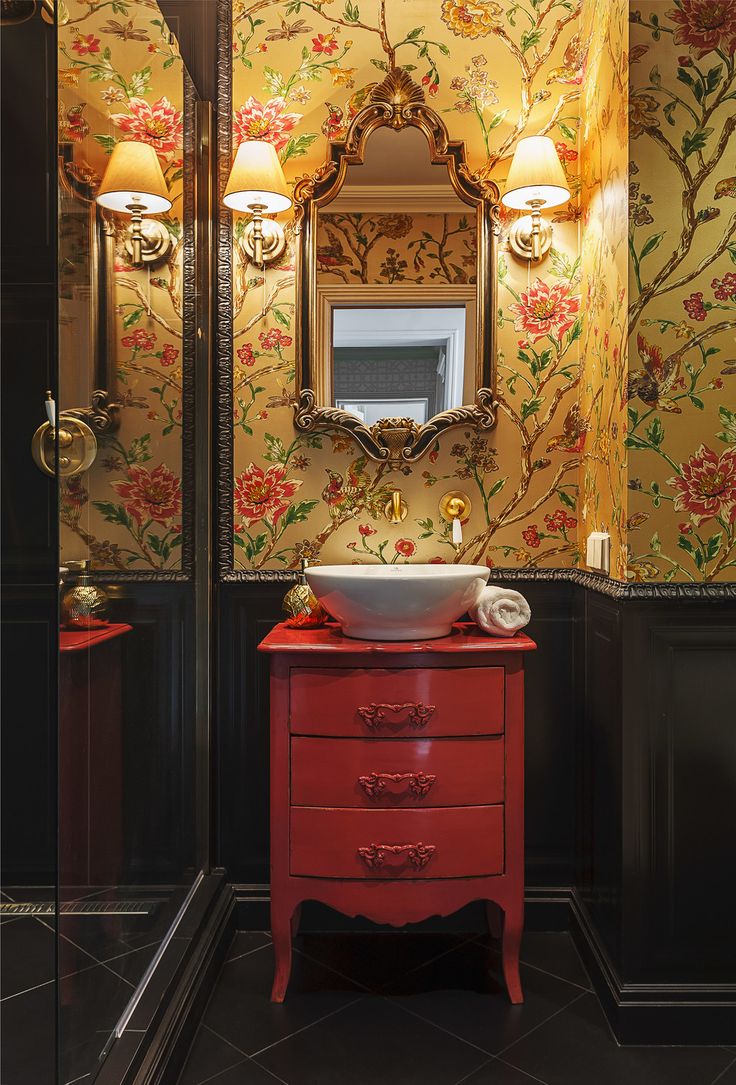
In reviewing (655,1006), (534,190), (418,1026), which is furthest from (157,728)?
(534,190)

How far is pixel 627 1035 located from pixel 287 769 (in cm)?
93

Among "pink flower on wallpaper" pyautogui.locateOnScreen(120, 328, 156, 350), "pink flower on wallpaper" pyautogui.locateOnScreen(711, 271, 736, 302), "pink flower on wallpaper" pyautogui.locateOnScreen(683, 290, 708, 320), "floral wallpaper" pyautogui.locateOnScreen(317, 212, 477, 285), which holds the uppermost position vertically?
"floral wallpaper" pyautogui.locateOnScreen(317, 212, 477, 285)

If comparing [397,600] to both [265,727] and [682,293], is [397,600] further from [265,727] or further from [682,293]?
[682,293]

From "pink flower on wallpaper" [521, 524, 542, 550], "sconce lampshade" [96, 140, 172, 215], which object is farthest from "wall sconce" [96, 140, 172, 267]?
"pink flower on wallpaper" [521, 524, 542, 550]

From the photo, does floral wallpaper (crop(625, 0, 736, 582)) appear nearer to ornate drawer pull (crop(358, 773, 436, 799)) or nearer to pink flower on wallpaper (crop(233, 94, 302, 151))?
ornate drawer pull (crop(358, 773, 436, 799))

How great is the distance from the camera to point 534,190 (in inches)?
82.0

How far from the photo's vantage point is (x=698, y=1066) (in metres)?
1.61

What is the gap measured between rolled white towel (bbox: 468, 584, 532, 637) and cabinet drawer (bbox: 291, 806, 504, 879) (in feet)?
1.34

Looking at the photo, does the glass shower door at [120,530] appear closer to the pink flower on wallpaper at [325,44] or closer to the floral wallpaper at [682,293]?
the pink flower on wallpaper at [325,44]

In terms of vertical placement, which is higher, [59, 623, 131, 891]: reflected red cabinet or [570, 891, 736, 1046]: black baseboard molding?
[59, 623, 131, 891]: reflected red cabinet

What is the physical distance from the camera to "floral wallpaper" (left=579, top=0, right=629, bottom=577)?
174cm

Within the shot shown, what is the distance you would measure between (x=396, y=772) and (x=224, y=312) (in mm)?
1325

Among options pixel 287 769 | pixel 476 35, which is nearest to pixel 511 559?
pixel 287 769

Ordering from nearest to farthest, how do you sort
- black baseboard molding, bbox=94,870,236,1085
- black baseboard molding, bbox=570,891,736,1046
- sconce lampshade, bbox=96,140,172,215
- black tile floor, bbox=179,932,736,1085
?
sconce lampshade, bbox=96,140,172,215, black baseboard molding, bbox=94,870,236,1085, black tile floor, bbox=179,932,736,1085, black baseboard molding, bbox=570,891,736,1046
